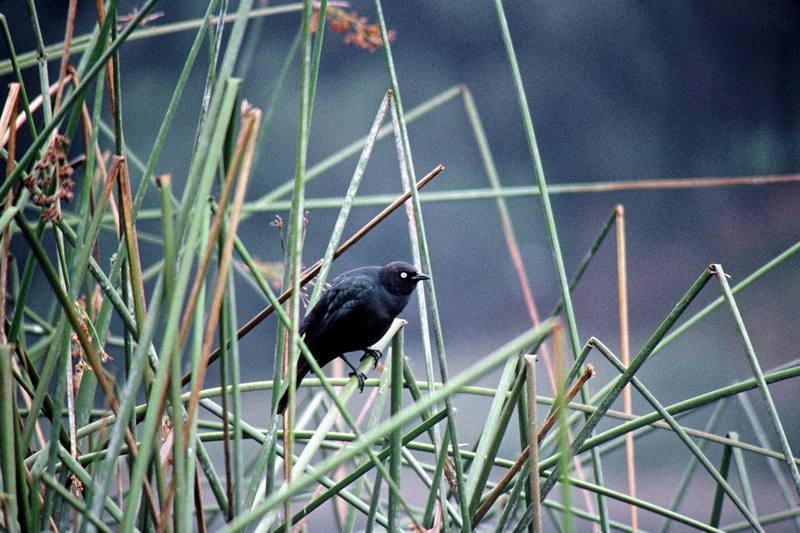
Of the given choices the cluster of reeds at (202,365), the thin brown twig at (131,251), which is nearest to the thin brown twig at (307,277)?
the cluster of reeds at (202,365)

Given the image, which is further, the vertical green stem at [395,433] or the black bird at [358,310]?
the black bird at [358,310]

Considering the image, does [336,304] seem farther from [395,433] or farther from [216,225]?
[216,225]

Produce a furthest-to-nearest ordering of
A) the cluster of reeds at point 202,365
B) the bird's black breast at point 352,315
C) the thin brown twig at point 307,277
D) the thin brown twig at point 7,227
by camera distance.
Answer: the bird's black breast at point 352,315
the thin brown twig at point 307,277
the thin brown twig at point 7,227
the cluster of reeds at point 202,365

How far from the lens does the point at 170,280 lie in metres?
0.37

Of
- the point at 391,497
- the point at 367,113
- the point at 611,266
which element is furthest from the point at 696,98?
the point at 391,497

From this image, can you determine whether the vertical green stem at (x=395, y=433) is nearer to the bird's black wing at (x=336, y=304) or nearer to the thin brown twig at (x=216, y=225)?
the thin brown twig at (x=216, y=225)

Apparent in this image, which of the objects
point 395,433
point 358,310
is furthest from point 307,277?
point 358,310

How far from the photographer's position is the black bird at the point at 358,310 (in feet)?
3.10

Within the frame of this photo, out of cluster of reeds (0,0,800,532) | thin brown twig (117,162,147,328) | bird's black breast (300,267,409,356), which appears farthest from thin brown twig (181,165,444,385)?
bird's black breast (300,267,409,356)

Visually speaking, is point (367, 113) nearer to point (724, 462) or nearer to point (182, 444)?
point (724, 462)

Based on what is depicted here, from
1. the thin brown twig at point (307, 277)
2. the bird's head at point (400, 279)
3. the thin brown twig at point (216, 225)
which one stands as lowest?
the bird's head at point (400, 279)

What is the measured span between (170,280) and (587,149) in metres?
1.61

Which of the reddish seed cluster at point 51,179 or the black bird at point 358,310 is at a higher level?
the reddish seed cluster at point 51,179

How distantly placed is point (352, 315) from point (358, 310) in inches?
0.4
